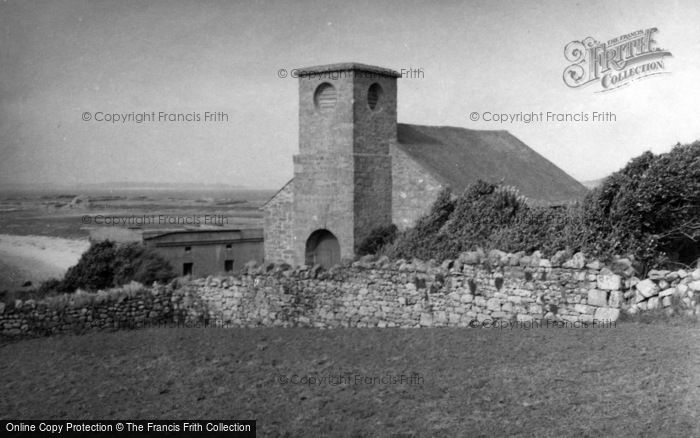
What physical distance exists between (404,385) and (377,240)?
14.7 m

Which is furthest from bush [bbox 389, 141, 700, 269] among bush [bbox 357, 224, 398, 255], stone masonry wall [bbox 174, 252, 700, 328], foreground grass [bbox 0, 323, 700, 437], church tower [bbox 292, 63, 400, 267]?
church tower [bbox 292, 63, 400, 267]

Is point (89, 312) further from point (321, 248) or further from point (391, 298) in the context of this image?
point (321, 248)


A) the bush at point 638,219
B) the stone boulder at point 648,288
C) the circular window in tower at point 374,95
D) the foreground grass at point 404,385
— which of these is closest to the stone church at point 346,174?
the circular window in tower at point 374,95

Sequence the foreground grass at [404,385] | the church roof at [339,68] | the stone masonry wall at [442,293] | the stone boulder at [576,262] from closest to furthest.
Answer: the foreground grass at [404,385] < the stone masonry wall at [442,293] < the stone boulder at [576,262] < the church roof at [339,68]

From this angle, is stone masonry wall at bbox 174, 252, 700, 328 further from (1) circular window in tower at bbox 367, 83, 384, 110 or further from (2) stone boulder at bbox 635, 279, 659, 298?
(1) circular window in tower at bbox 367, 83, 384, 110

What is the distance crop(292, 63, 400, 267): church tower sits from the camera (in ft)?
76.4

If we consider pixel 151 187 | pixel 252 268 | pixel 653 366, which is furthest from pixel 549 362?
pixel 151 187

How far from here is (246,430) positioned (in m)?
7.50

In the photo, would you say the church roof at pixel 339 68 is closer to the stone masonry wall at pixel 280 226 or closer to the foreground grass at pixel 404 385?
the stone masonry wall at pixel 280 226

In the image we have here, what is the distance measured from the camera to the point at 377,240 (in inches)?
925

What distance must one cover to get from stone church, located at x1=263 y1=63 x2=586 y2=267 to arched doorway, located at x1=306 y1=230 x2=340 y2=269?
4 centimetres

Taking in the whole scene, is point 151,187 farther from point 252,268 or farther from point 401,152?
point 252,268

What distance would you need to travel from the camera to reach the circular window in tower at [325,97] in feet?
77.5

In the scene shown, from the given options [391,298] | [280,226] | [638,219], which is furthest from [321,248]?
[638,219]
